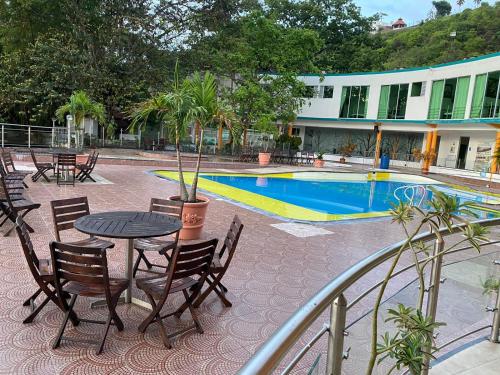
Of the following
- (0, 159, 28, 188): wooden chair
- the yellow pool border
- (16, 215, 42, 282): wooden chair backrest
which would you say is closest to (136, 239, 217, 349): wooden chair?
→ (16, 215, 42, 282): wooden chair backrest

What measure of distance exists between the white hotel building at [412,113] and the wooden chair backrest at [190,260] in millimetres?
24310

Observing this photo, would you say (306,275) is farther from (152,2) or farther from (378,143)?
(378,143)

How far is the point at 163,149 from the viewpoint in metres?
27.0

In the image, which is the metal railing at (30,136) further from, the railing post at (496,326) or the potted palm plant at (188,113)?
the railing post at (496,326)

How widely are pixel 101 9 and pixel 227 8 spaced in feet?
25.0

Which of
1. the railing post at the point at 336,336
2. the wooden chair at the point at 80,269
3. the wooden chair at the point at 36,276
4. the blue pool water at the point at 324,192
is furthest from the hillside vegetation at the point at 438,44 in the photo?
the railing post at the point at 336,336

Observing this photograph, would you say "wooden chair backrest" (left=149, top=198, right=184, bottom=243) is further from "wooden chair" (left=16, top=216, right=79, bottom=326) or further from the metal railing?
the metal railing

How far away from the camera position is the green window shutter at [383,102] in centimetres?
3180

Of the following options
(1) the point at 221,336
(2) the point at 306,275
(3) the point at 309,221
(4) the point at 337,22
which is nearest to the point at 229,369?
(1) the point at 221,336

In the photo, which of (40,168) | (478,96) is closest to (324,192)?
(40,168)

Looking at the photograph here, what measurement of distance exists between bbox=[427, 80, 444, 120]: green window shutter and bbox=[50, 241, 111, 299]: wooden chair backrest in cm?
2911

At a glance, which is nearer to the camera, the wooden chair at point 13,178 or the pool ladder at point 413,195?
the pool ladder at point 413,195

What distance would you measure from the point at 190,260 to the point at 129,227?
3.21 ft

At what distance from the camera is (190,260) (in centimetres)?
368
